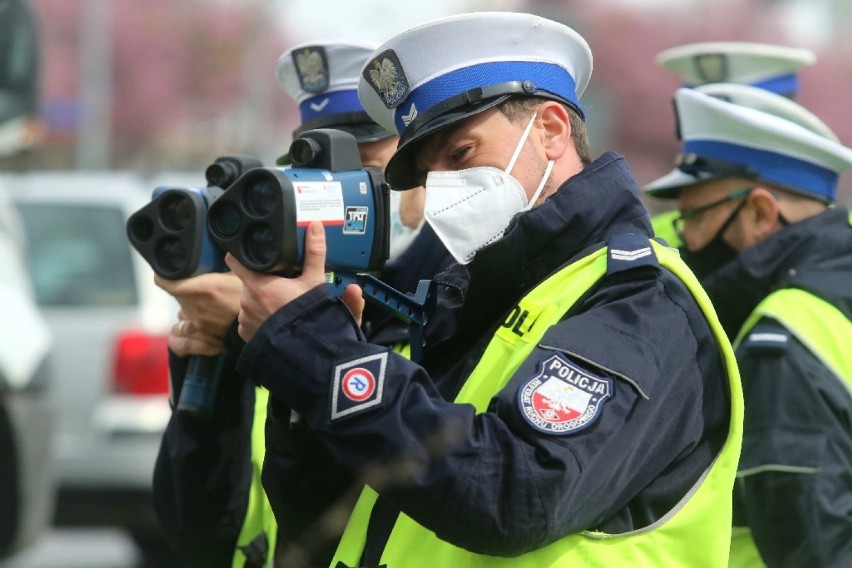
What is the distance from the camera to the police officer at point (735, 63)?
15.7 feet

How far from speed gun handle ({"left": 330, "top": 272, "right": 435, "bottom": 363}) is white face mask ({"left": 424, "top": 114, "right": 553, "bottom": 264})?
0.11 meters

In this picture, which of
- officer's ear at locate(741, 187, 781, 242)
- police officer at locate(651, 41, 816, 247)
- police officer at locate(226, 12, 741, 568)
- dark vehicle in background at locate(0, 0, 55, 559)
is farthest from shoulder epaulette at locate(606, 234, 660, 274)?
dark vehicle in background at locate(0, 0, 55, 559)

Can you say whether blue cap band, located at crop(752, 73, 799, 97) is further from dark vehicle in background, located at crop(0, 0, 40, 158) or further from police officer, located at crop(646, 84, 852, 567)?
dark vehicle in background, located at crop(0, 0, 40, 158)

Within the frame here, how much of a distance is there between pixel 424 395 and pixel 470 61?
0.64 m

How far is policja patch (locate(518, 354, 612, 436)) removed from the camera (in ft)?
7.09

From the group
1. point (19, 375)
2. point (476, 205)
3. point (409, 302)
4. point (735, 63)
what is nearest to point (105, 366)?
point (19, 375)

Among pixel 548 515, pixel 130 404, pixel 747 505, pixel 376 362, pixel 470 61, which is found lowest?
pixel 130 404

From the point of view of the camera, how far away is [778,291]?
348 cm

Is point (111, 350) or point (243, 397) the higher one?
point (243, 397)

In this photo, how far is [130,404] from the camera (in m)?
6.78

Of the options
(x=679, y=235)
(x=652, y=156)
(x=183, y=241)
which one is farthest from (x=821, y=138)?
(x=652, y=156)

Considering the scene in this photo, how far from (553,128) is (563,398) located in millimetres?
584

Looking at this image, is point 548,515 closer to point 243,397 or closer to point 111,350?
point 243,397

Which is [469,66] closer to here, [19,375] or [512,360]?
[512,360]
